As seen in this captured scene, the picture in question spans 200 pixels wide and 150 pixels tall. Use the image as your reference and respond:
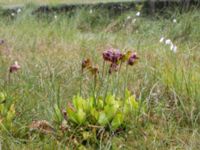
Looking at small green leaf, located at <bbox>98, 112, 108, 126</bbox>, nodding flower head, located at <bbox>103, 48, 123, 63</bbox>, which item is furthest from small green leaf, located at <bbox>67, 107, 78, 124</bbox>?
nodding flower head, located at <bbox>103, 48, 123, 63</bbox>

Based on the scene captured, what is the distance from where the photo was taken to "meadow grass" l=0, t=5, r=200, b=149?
2664mm

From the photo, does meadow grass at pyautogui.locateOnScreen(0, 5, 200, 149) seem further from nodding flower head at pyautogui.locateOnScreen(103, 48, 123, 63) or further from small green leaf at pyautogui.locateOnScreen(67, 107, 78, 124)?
nodding flower head at pyautogui.locateOnScreen(103, 48, 123, 63)

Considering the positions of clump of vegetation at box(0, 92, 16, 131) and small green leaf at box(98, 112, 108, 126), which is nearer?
small green leaf at box(98, 112, 108, 126)

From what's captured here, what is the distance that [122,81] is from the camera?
3.21m

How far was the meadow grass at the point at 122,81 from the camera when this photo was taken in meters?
2.66

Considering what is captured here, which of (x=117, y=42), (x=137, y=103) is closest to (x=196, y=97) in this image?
(x=137, y=103)

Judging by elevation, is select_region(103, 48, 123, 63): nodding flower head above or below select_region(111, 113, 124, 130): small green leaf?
above

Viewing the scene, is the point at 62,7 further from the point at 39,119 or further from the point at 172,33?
the point at 39,119

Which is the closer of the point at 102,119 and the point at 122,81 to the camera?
the point at 102,119

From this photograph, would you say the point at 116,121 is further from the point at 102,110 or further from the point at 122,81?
the point at 122,81

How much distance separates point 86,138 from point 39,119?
0.39m

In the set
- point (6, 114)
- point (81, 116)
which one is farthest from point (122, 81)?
point (6, 114)

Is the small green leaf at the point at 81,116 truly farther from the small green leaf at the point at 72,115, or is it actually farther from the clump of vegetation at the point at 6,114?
the clump of vegetation at the point at 6,114

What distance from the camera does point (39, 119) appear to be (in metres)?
2.90
